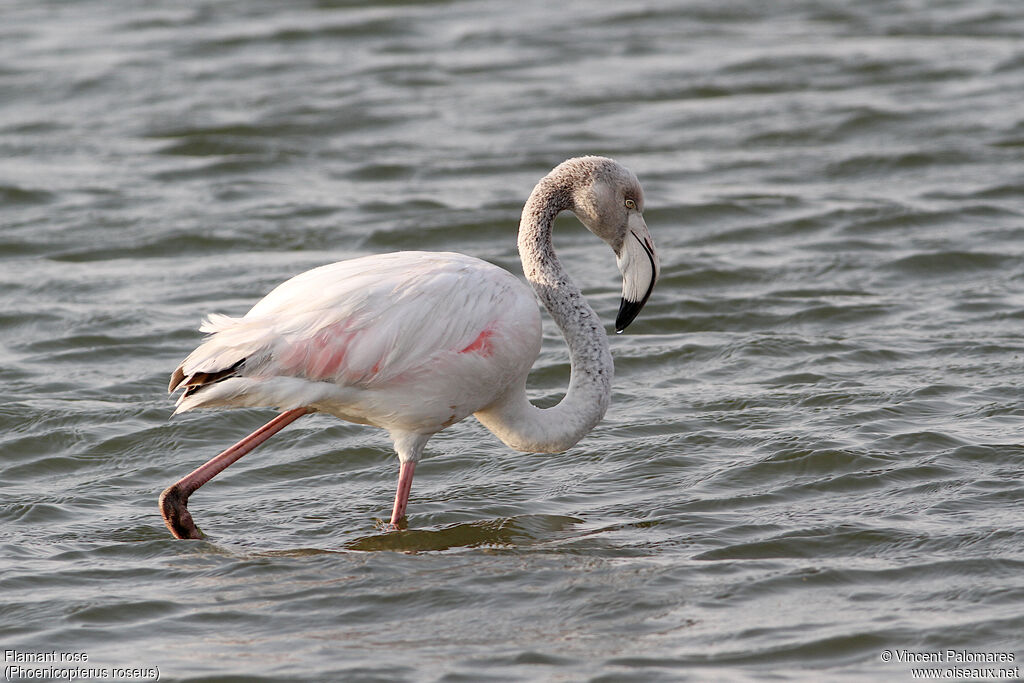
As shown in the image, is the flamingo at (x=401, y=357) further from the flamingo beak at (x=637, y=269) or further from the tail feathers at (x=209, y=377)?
the flamingo beak at (x=637, y=269)

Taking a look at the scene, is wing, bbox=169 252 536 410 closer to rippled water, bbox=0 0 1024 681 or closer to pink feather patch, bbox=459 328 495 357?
pink feather patch, bbox=459 328 495 357

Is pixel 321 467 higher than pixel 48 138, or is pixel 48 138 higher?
pixel 48 138

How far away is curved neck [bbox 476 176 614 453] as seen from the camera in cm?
652

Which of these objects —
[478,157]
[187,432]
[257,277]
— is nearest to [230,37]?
[478,157]

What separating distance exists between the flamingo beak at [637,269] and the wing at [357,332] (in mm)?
738

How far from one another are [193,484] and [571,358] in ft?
6.03

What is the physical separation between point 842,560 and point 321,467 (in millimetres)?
2958

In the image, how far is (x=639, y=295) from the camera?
22.1 ft

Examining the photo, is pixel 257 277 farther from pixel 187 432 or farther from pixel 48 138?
pixel 48 138

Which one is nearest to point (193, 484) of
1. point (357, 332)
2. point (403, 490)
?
point (403, 490)

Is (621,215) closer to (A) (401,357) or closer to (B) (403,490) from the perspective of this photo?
(A) (401,357)

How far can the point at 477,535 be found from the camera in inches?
258

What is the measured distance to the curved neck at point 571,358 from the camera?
21.4 ft

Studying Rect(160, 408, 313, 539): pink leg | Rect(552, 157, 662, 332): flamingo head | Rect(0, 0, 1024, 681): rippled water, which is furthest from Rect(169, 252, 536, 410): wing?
Rect(0, 0, 1024, 681): rippled water
